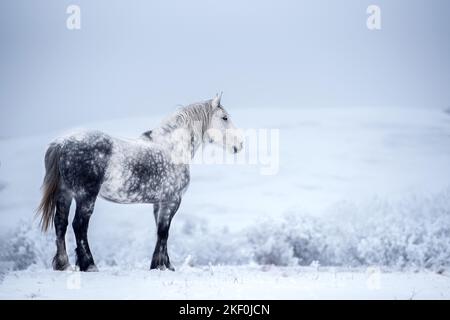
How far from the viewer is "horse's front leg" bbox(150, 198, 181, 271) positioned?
6328mm

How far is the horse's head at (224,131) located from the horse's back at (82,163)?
164cm

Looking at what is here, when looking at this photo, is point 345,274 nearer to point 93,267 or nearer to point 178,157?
point 178,157

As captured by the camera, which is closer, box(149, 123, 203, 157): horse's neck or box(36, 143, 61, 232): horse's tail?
box(36, 143, 61, 232): horse's tail

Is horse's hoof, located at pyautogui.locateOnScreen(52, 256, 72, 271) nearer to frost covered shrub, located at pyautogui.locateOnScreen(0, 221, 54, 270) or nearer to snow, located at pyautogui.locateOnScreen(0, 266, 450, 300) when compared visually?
snow, located at pyautogui.locateOnScreen(0, 266, 450, 300)

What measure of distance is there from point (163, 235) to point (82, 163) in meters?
1.43

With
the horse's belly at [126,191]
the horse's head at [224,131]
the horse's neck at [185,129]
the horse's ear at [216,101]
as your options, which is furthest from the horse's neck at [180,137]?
the horse's belly at [126,191]

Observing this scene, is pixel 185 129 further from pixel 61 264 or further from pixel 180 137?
pixel 61 264

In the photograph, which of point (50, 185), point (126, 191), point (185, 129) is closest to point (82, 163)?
point (50, 185)

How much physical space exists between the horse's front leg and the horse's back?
3.22ft

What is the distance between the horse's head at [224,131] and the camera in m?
6.82

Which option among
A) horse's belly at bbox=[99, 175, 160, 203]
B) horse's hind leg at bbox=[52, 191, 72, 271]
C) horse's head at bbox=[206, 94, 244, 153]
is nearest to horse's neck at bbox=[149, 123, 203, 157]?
horse's head at bbox=[206, 94, 244, 153]

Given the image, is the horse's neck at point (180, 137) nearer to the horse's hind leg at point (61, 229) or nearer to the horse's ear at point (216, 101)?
the horse's ear at point (216, 101)
